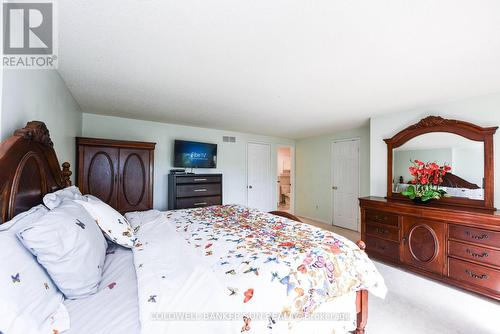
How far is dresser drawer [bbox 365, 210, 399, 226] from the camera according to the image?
2916 millimetres

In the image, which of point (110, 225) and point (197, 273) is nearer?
point (197, 273)

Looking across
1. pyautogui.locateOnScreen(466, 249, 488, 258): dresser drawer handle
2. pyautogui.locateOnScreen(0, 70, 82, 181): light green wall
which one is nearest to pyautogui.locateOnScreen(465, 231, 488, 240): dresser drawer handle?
pyautogui.locateOnScreen(466, 249, 488, 258): dresser drawer handle

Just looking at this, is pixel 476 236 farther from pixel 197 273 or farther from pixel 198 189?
pixel 198 189

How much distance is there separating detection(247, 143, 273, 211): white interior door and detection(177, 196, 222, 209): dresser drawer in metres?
1.38

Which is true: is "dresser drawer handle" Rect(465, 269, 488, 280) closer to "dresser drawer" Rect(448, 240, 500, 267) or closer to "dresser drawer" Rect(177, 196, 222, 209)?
"dresser drawer" Rect(448, 240, 500, 267)

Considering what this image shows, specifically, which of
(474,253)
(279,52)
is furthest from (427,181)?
(279,52)

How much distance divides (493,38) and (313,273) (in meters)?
2.03

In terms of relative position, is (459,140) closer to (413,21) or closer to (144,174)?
(413,21)

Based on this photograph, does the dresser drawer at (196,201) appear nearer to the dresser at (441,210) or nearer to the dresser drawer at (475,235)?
the dresser at (441,210)

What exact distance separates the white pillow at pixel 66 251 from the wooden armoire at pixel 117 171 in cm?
216

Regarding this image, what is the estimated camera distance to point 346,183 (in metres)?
4.68

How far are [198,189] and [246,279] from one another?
292 centimetres

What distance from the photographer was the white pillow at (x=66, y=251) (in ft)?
2.88

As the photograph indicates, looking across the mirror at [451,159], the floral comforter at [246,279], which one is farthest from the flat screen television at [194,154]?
the mirror at [451,159]
